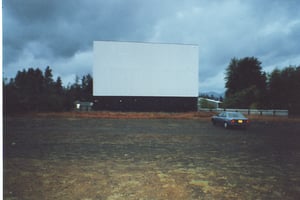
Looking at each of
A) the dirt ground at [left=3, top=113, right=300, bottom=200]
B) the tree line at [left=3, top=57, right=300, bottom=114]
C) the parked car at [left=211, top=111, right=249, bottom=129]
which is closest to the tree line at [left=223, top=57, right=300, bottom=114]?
the tree line at [left=3, top=57, right=300, bottom=114]

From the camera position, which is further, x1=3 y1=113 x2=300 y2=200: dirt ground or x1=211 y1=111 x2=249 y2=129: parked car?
x1=211 y1=111 x2=249 y2=129: parked car

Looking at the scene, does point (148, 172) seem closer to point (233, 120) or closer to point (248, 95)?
point (233, 120)

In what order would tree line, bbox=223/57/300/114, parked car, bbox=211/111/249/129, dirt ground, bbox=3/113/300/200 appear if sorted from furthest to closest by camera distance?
tree line, bbox=223/57/300/114 → parked car, bbox=211/111/249/129 → dirt ground, bbox=3/113/300/200

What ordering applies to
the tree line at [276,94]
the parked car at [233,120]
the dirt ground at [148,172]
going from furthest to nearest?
1. the tree line at [276,94]
2. the parked car at [233,120]
3. the dirt ground at [148,172]

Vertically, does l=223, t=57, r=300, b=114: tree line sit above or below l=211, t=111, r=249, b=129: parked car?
above

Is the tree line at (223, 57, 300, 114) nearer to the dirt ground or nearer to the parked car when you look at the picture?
the parked car

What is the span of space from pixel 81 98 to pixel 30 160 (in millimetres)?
42770

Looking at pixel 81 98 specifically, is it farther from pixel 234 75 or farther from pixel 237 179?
pixel 237 179

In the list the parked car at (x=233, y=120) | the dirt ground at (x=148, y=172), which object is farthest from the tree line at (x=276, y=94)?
the dirt ground at (x=148, y=172)

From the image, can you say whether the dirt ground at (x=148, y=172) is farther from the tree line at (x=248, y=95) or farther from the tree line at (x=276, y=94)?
the tree line at (x=276, y=94)

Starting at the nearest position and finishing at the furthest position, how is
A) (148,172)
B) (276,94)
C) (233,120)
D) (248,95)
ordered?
(148,172), (233,120), (276,94), (248,95)

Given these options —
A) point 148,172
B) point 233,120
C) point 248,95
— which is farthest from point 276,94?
point 148,172

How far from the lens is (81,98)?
45.2 meters

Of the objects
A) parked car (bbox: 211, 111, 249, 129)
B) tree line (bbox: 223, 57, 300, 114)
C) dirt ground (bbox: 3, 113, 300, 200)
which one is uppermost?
tree line (bbox: 223, 57, 300, 114)
